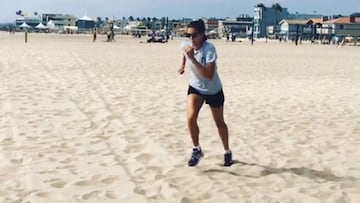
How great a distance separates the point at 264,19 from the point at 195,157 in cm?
16257

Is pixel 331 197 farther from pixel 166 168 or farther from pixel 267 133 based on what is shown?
pixel 267 133

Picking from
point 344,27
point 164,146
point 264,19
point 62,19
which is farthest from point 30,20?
point 164,146

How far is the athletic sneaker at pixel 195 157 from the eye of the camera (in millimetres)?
5832

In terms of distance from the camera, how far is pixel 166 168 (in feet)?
19.3

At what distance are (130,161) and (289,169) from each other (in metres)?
1.66

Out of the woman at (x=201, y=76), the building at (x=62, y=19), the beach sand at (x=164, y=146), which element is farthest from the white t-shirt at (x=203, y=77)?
the building at (x=62, y=19)

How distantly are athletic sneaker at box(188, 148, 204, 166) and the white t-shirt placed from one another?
64 centimetres

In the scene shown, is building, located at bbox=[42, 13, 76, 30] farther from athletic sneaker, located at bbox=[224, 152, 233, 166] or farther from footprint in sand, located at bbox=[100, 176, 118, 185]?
footprint in sand, located at bbox=[100, 176, 118, 185]

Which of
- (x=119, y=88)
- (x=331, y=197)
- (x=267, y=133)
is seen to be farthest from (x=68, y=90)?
(x=331, y=197)

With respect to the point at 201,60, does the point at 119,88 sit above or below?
below

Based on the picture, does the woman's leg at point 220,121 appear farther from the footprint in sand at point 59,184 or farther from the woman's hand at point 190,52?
the footprint in sand at point 59,184

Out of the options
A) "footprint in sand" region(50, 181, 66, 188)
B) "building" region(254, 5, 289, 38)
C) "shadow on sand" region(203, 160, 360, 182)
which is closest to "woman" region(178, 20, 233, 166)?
"shadow on sand" region(203, 160, 360, 182)

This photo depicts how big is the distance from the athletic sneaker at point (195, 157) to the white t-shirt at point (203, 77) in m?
0.64

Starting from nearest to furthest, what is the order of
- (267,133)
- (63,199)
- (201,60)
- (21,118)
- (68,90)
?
1. (63,199)
2. (201,60)
3. (267,133)
4. (21,118)
5. (68,90)
